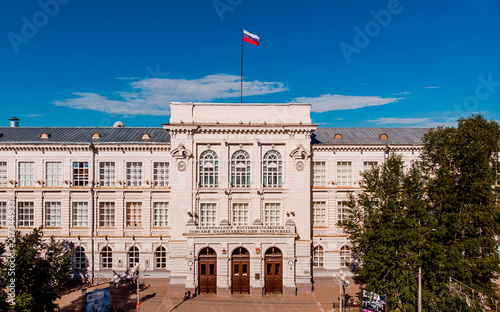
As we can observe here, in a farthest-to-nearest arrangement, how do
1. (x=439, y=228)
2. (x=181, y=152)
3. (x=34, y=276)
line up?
(x=181, y=152) → (x=439, y=228) → (x=34, y=276)

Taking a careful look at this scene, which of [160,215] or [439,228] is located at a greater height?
[439,228]

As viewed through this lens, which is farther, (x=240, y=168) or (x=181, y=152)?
(x=240, y=168)

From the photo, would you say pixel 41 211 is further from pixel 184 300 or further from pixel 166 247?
pixel 184 300

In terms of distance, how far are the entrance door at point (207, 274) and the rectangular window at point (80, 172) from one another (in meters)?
18.0

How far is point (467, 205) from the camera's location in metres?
28.1

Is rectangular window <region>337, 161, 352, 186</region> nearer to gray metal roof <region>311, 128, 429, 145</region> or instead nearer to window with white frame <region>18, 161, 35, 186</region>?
gray metal roof <region>311, 128, 429, 145</region>

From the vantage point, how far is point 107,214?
131ft

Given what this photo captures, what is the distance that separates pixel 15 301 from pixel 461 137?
126 feet

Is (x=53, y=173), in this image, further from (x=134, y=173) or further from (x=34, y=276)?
(x=34, y=276)

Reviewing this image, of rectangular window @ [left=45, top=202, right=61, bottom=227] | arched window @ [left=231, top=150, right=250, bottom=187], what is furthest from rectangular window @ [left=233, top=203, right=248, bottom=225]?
rectangular window @ [left=45, top=202, right=61, bottom=227]

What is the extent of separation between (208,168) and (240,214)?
657 centimetres

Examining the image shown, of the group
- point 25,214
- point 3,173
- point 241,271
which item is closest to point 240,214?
point 241,271

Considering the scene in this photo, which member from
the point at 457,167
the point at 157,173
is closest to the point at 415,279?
the point at 457,167

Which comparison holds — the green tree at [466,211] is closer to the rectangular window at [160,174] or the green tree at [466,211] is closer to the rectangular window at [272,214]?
the rectangular window at [272,214]
